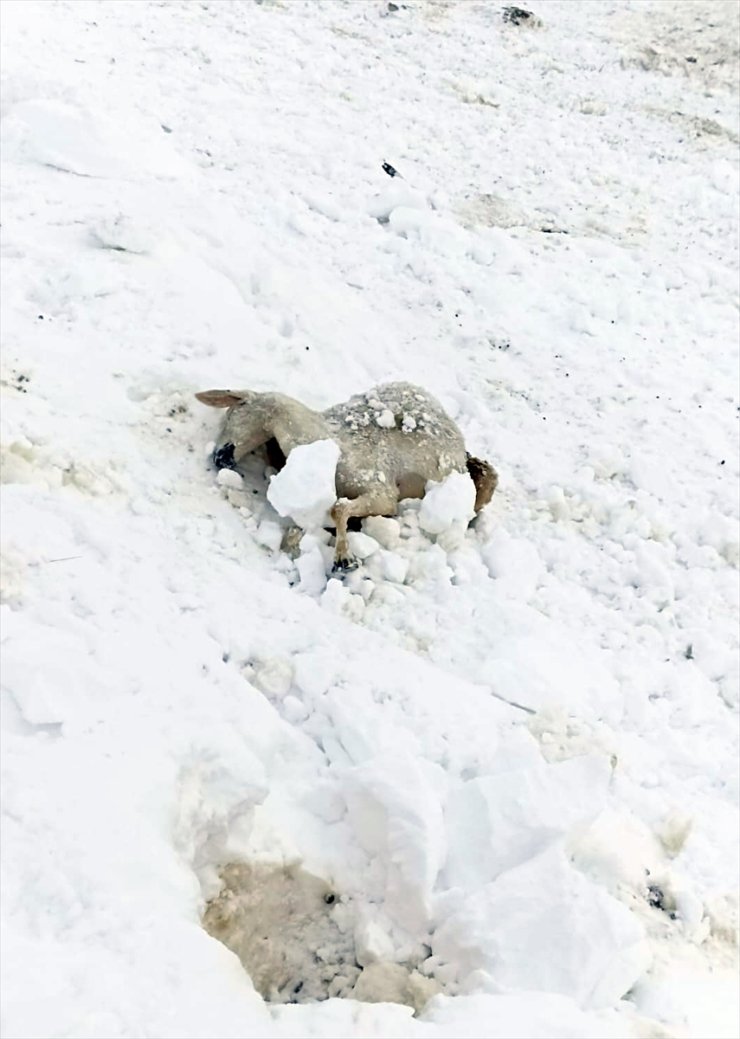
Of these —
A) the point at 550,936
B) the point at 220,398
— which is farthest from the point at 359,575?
the point at 550,936

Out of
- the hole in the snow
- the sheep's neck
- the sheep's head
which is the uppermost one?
the sheep's neck

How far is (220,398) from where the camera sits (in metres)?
4.96

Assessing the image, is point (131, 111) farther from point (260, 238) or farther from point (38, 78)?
point (260, 238)

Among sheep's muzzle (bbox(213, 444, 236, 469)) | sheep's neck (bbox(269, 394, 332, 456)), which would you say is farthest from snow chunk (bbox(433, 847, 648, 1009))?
sheep's muzzle (bbox(213, 444, 236, 469))

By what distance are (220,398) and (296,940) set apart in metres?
2.82

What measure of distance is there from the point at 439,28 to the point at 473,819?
1062 cm

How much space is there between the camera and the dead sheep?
4676 mm

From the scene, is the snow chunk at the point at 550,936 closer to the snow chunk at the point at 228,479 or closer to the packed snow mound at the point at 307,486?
the packed snow mound at the point at 307,486

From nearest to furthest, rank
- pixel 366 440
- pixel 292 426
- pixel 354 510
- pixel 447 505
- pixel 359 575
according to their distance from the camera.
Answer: pixel 359 575
pixel 354 510
pixel 447 505
pixel 292 426
pixel 366 440

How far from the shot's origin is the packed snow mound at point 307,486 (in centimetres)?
439

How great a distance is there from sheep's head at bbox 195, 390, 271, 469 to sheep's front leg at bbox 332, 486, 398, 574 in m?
0.60

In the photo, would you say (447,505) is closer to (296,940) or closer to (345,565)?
(345,565)

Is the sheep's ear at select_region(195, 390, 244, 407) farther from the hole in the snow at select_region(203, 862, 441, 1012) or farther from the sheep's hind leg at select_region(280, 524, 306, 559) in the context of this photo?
the hole in the snow at select_region(203, 862, 441, 1012)

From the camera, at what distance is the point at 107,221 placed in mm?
6043
